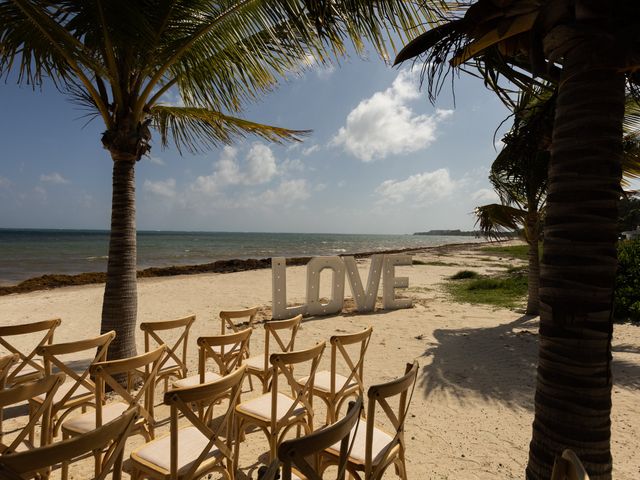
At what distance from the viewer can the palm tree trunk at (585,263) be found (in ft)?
6.17

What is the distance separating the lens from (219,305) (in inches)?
438

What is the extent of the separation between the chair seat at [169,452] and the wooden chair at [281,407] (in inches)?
15.0

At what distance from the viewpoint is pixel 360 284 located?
992 centimetres

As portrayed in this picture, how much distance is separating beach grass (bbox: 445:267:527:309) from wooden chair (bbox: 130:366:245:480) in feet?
33.3

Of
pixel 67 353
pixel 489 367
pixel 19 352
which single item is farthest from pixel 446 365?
pixel 19 352

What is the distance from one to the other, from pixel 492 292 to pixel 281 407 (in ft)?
39.4

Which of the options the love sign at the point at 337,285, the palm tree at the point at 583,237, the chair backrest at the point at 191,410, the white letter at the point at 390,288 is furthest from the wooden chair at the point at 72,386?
the white letter at the point at 390,288

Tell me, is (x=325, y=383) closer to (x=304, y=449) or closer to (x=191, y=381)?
(x=191, y=381)

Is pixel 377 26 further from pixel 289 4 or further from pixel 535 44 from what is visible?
pixel 535 44

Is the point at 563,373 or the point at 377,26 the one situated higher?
the point at 377,26

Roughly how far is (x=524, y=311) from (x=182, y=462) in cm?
993

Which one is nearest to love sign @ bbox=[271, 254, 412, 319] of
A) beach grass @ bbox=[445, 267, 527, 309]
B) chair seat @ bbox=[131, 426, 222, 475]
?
beach grass @ bbox=[445, 267, 527, 309]

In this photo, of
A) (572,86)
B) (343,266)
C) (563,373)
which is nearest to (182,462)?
(563,373)

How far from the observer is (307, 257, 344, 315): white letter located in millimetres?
9312
